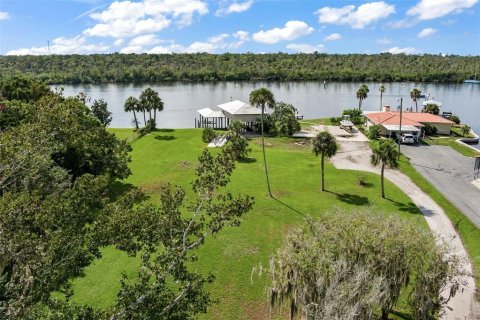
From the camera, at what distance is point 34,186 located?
17234mm

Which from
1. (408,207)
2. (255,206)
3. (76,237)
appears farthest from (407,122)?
(76,237)

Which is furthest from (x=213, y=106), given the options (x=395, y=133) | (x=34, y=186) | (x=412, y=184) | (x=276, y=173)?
(x=34, y=186)

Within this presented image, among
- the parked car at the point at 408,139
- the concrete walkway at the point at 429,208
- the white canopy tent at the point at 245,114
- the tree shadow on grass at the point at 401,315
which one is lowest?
the tree shadow on grass at the point at 401,315

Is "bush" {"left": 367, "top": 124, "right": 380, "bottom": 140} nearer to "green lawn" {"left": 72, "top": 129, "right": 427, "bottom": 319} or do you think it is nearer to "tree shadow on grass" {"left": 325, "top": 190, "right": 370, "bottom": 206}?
"green lawn" {"left": 72, "top": 129, "right": 427, "bottom": 319}

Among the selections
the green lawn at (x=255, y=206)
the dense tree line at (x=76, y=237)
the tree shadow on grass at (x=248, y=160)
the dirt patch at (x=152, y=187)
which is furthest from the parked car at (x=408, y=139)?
the dense tree line at (x=76, y=237)

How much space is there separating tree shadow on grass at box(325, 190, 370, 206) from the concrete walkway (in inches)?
165

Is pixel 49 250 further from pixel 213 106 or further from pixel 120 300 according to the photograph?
pixel 213 106

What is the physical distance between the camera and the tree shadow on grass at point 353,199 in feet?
114

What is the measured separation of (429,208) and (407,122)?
3040 centimetres

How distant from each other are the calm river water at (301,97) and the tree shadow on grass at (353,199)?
47355 mm

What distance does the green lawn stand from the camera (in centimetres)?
2270

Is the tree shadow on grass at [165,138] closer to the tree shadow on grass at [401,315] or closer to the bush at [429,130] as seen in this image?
the bush at [429,130]

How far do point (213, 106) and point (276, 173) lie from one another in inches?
2502

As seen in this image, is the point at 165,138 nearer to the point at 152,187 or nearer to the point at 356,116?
the point at 152,187
